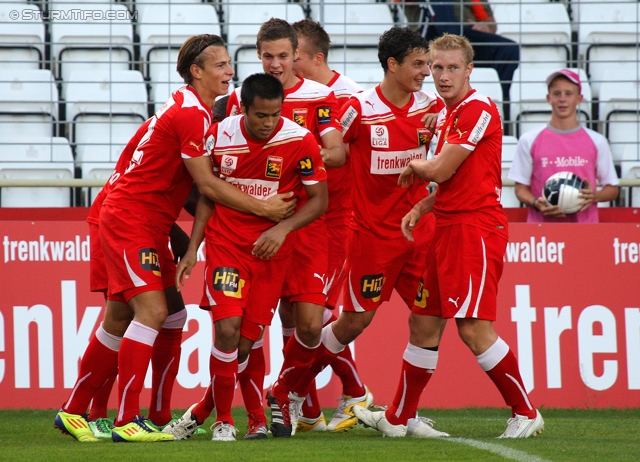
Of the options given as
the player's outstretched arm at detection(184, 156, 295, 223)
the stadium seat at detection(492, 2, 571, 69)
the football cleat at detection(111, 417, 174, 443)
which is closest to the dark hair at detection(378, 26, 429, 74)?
the player's outstretched arm at detection(184, 156, 295, 223)

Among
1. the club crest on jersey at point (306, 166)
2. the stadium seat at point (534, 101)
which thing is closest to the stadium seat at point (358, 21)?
the stadium seat at point (534, 101)

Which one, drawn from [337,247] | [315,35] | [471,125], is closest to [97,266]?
[337,247]

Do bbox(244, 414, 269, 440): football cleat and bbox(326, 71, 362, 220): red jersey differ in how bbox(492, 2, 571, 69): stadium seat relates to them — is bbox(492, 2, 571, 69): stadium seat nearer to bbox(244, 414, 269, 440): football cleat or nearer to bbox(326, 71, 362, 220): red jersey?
bbox(326, 71, 362, 220): red jersey

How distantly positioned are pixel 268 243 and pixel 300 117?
39.9 inches

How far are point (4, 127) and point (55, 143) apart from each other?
719mm

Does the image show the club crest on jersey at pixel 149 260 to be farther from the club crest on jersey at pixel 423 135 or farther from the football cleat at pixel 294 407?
the club crest on jersey at pixel 423 135

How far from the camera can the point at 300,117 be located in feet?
19.9

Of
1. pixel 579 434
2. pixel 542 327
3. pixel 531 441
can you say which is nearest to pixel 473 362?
pixel 542 327

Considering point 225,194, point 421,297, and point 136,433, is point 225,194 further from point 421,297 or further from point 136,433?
point 136,433

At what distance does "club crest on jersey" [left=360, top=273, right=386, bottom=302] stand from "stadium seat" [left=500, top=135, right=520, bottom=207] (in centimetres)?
315

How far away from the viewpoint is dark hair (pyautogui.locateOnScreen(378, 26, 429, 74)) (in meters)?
5.97

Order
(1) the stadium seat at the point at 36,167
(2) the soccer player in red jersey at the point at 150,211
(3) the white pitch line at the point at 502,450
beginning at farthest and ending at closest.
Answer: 1. (1) the stadium seat at the point at 36,167
2. (2) the soccer player in red jersey at the point at 150,211
3. (3) the white pitch line at the point at 502,450

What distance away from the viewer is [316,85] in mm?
6156

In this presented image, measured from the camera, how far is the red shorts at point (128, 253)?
5.44 metres
